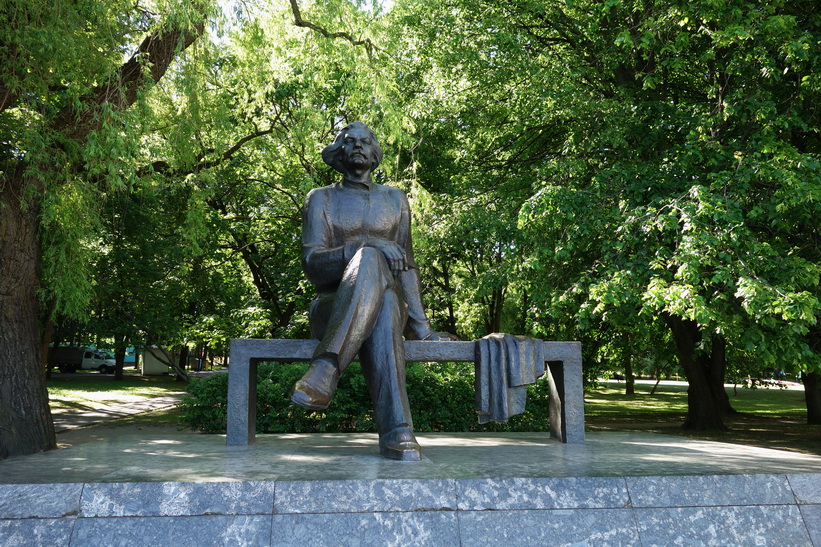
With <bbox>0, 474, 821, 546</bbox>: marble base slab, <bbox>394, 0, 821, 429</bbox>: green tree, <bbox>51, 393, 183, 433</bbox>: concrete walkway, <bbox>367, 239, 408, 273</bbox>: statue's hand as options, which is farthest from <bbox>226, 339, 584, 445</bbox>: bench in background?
<bbox>51, 393, 183, 433</bbox>: concrete walkway

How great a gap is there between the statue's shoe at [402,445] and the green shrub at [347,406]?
365cm

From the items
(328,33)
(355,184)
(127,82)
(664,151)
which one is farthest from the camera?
(328,33)

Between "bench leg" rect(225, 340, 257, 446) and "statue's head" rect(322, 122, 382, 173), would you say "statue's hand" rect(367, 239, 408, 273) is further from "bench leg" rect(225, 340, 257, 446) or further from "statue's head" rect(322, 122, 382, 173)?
"bench leg" rect(225, 340, 257, 446)

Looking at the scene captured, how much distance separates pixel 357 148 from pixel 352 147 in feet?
0.13

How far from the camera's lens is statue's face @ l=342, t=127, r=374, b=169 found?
16.8 ft

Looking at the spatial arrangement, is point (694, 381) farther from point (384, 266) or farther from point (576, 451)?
point (384, 266)

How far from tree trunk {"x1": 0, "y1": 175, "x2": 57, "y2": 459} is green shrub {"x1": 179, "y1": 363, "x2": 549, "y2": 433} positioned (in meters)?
1.62

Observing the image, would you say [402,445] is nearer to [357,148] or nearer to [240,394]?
[240,394]

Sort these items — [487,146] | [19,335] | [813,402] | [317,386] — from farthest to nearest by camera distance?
[813,402] → [487,146] → [19,335] → [317,386]

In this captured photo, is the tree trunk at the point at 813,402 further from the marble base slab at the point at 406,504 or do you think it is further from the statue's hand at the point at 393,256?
the statue's hand at the point at 393,256

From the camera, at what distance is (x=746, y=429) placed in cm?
1511

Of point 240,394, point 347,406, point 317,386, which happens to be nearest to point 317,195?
point 240,394

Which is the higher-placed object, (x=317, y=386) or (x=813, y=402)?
(x=317, y=386)

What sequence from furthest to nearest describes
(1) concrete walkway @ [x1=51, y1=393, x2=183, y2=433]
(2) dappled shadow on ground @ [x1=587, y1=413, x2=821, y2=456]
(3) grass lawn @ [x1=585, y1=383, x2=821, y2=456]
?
(1) concrete walkway @ [x1=51, y1=393, x2=183, y2=433] < (3) grass lawn @ [x1=585, y1=383, x2=821, y2=456] < (2) dappled shadow on ground @ [x1=587, y1=413, x2=821, y2=456]
